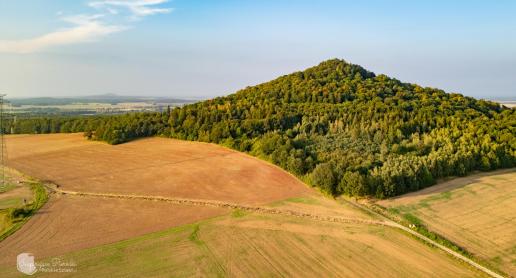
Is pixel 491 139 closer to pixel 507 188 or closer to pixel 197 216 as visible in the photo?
pixel 507 188

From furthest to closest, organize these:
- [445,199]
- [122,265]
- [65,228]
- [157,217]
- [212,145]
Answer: [212,145] → [445,199] → [157,217] → [65,228] → [122,265]

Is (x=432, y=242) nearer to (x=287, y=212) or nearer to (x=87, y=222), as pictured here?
(x=287, y=212)

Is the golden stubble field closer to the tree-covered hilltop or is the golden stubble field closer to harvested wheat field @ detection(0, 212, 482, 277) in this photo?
harvested wheat field @ detection(0, 212, 482, 277)

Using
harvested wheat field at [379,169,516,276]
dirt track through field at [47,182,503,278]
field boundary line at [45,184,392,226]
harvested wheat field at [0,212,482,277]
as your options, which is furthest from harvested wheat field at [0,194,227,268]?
harvested wheat field at [379,169,516,276]

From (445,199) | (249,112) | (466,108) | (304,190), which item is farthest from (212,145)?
(466,108)

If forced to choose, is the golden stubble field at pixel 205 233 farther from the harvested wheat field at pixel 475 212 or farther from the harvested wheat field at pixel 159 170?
the harvested wheat field at pixel 475 212

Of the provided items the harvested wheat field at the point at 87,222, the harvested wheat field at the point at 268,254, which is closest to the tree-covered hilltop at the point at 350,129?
the harvested wheat field at the point at 268,254
